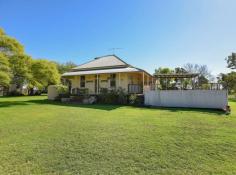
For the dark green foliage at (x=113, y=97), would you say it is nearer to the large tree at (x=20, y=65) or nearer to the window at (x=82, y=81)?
the window at (x=82, y=81)

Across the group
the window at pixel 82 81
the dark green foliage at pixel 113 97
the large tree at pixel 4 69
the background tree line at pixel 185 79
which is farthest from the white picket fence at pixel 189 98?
the large tree at pixel 4 69

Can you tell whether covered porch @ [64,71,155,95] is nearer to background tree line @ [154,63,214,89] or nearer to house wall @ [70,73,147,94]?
house wall @ [70,73,147,94]

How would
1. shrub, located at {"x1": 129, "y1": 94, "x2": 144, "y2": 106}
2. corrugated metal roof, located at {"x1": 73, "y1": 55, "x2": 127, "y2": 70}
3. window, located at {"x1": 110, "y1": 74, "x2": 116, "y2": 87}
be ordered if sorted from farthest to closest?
corrugated metal roof, located at {"x1": 73, "y1": 55, "x2": 127, "y2": 70}
window, located at {"x1": 110, "y1": 74, "x2": 116, "y2": 87}
shrub, located at {"x1": 129, "y1": 94, "x2": 144, "y2": 106}

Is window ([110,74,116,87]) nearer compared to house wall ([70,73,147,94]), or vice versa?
house wall ([70,73,147,94])

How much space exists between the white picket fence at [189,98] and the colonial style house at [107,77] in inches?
150

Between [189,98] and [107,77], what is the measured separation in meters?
9.06

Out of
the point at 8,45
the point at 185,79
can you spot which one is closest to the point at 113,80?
the point at 185,79

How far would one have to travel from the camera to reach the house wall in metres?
19.8

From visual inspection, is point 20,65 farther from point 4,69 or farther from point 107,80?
point 107,80

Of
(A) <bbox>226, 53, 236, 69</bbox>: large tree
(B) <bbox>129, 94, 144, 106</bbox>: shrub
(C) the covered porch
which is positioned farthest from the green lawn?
(A) <bbox>226, 53, 236, 69</bbox>: large tree

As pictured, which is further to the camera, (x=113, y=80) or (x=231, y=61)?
(x=231, y=61)

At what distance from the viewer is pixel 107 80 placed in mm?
20578

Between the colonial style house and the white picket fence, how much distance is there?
12.5 ft

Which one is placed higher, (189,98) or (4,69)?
(4,69)
